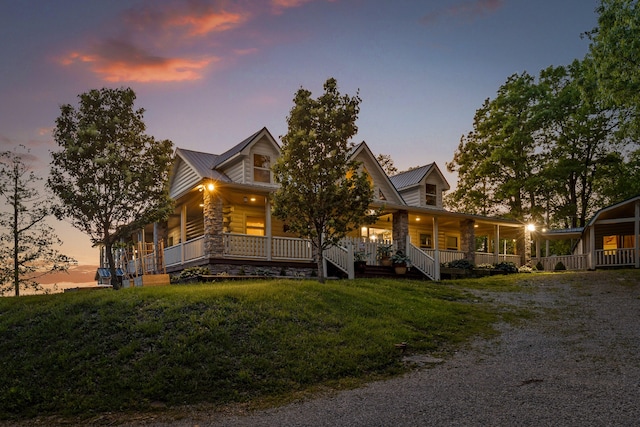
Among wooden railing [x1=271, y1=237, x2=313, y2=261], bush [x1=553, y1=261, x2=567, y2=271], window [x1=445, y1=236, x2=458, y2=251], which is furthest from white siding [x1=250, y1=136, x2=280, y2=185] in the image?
bush [x1=553, y1=261, x2=567, y2=271]

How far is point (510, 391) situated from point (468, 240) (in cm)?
2341

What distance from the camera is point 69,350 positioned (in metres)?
9.80

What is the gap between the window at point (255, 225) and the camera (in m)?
25.9

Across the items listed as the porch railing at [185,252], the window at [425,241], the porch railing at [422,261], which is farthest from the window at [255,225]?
the window at [425,241]

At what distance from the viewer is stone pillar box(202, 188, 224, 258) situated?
20625mm

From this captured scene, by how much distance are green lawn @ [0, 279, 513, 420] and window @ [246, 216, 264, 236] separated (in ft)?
38.2

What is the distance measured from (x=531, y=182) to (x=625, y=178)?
603cm

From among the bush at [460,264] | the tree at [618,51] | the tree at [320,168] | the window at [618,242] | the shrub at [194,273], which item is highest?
the tree at [618,51]

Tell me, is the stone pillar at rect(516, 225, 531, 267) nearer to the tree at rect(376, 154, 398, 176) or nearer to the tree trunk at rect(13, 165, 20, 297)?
the tree at rect(376, 154, 398, 176)

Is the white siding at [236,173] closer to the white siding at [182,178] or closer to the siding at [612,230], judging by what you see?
the white siding at [182,178]

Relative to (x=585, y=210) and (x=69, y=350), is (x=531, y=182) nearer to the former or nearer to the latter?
(x=585, y=210)

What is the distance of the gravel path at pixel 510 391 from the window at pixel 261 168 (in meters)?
14.4

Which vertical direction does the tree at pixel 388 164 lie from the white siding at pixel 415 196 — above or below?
above

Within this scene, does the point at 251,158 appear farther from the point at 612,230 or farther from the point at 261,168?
the point at 612,230
